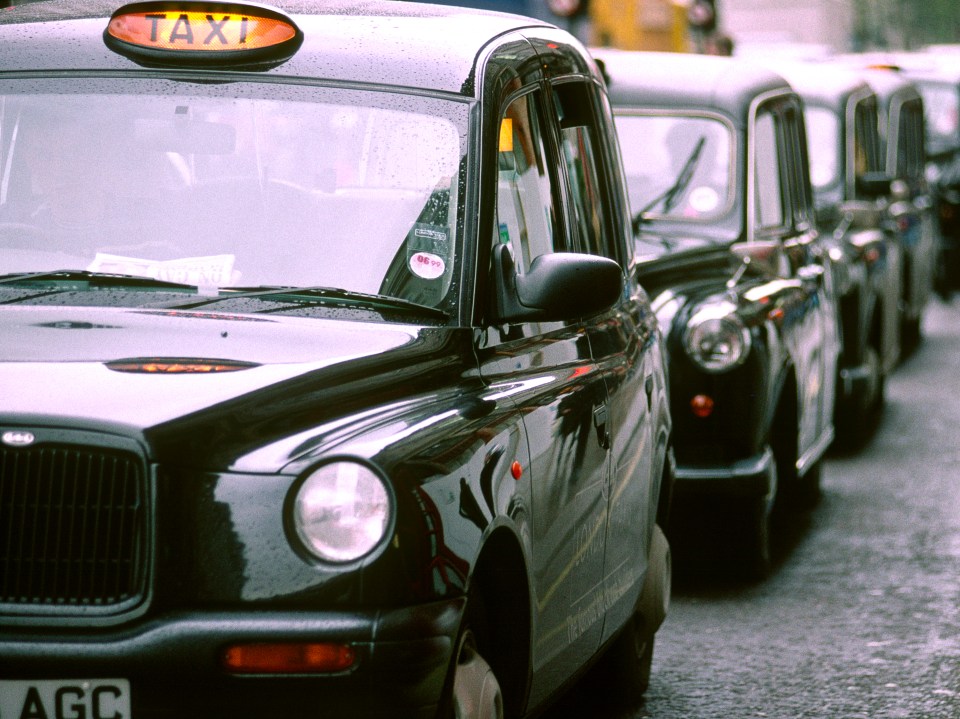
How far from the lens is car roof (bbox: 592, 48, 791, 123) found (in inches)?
372

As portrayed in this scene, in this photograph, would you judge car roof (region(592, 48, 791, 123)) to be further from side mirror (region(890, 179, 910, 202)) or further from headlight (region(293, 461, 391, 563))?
headlight (region(293, 461, 391, 563))

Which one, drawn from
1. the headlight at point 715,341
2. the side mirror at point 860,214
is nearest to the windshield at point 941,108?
the side mirror at point 860,214

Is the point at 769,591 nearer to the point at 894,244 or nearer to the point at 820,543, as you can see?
the point at 820,543

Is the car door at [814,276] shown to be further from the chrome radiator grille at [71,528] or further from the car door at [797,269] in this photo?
the chrome radiator grille at [71,528]

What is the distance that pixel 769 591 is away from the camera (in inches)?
306

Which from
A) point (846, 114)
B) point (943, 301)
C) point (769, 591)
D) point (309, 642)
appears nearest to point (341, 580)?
→ point (309, 642)

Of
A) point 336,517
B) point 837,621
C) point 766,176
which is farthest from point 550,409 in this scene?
point 766,176

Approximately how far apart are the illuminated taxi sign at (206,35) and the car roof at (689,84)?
4.88 metres

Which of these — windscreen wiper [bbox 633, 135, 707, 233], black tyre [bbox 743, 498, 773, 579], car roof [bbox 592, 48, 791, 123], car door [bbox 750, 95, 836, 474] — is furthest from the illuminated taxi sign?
car roof [bbox 592, 48, 791, 123]

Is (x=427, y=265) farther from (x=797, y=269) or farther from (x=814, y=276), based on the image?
(x=814, y=276)

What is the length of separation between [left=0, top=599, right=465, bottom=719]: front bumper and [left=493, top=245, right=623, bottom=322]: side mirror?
43.5 inches

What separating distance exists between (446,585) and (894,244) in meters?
10.1

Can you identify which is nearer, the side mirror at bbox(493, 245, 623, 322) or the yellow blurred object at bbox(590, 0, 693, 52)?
the side mirror at bbox(493, 245, 623, 322)

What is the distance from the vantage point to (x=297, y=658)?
11.3 ft
